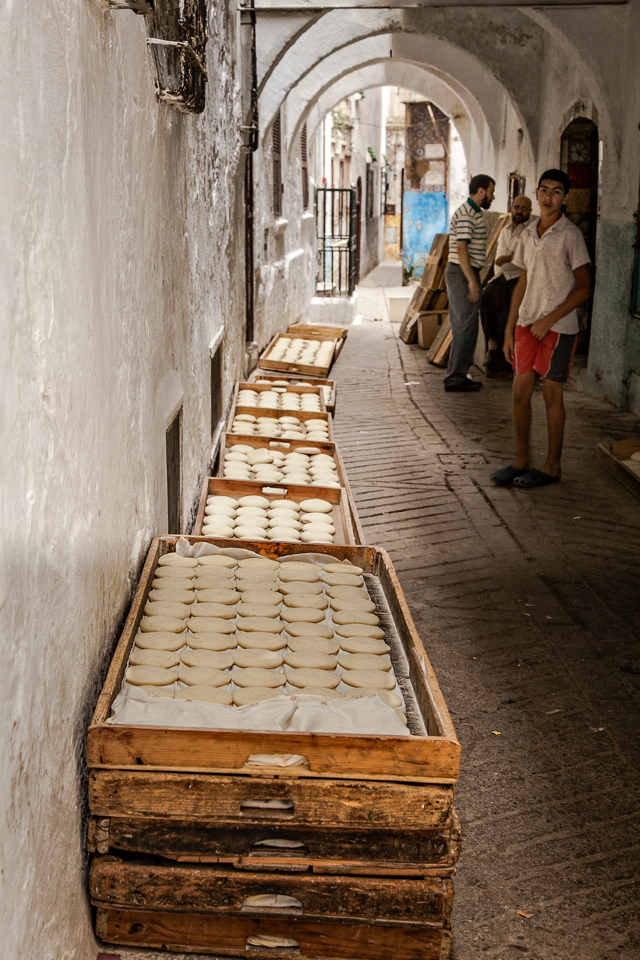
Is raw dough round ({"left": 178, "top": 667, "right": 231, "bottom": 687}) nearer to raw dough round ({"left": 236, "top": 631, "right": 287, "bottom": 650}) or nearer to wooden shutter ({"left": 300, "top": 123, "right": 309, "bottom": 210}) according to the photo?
raw dough round ({"left": 236, "top": 631, "right": 287, "bottom": 650})

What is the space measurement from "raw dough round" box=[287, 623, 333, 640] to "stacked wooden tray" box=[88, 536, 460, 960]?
28.9 inches

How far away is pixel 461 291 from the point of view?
9133mm

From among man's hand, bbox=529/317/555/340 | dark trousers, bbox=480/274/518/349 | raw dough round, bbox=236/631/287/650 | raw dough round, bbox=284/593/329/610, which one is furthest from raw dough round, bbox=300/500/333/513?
dark trousers, bbox=480/274/518/349

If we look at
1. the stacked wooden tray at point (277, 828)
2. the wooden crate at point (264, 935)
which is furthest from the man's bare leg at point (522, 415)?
the wooden crate at point (264, 935)

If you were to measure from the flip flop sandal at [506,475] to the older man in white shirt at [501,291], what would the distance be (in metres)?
3.63

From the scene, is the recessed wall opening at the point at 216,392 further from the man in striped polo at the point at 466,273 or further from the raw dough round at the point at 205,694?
the man in striped polo at the point at 466,273

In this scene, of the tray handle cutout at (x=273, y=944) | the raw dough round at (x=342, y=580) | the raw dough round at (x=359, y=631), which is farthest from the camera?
the raw dough round at (x=342, y=580)

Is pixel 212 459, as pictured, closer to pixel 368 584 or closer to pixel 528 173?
pixel 368 584

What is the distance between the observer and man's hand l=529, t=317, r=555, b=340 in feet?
18.7

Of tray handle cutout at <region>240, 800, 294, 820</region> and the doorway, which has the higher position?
the doorway

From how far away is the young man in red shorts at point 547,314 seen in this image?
5.61m

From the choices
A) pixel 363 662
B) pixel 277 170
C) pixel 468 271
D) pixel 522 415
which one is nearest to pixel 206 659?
pixel 363 662

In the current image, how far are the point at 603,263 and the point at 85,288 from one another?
7228mm

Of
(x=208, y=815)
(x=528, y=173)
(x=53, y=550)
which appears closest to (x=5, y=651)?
(x=53, y=550)
